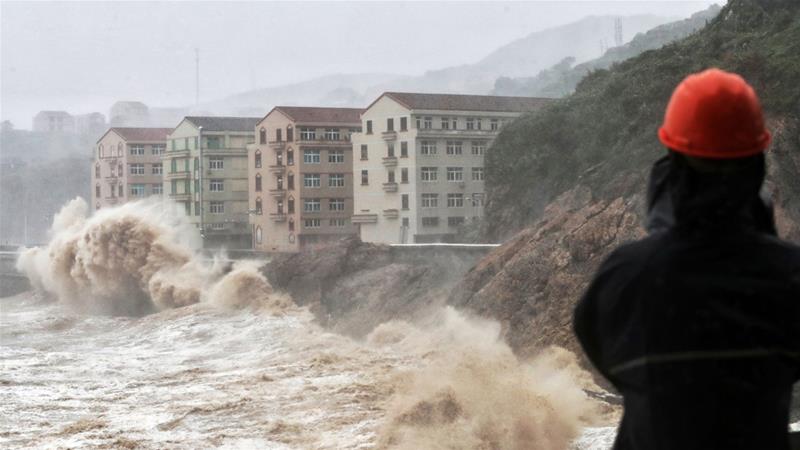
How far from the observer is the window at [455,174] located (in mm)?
55312

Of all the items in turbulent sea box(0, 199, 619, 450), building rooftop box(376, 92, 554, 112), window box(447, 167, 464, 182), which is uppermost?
building rooftop box(376, 92, 554, 112)

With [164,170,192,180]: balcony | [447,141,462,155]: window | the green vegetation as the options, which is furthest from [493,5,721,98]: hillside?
the green vegetation

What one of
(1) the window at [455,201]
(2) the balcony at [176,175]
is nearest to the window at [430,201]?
(1) the window at [455,201]

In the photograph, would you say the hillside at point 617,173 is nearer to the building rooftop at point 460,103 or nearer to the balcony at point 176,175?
the building rooftop at point 460,103

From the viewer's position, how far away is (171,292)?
4144 centimetres

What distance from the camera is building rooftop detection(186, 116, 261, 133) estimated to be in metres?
69.3

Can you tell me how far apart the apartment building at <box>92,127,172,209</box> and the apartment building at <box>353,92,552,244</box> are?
24.4 metres

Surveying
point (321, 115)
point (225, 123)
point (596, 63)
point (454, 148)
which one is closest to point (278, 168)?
point (321, 115)

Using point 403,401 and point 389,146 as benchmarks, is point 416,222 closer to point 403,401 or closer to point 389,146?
point 389,146

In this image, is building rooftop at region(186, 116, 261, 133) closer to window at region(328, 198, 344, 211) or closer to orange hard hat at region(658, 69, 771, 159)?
window at region(328, 198, 344, 211)

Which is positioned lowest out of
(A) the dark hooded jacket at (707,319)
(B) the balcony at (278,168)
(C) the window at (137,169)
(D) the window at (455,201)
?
(A) the dark hooded jacket at (707,319)

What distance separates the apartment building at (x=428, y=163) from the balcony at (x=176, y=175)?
16.8 meters

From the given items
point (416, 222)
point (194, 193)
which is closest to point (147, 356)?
point (416, 222)

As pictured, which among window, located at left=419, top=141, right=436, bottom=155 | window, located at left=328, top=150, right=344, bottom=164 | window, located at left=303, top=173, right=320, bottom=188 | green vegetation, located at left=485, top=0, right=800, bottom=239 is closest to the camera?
green vegetation, located at left=485, top=0, right=800, bottom=239
